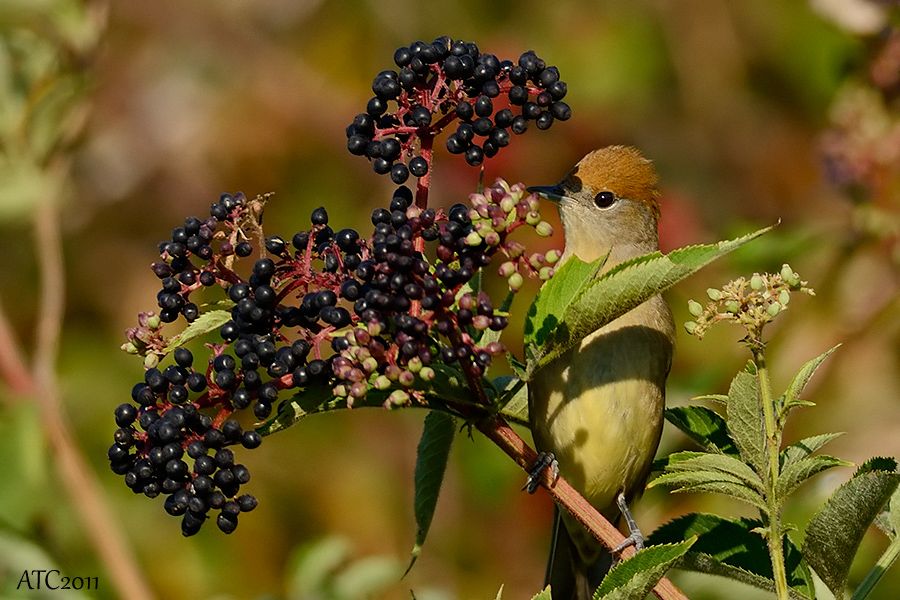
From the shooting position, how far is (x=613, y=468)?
177 inches

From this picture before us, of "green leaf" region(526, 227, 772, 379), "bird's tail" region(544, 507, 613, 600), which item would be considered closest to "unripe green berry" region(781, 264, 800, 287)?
"green leaf" region(526, 227, 772, 379)

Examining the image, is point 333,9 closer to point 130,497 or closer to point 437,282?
point 130,497

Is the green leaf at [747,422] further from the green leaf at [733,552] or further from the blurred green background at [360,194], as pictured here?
the blurred green background at [360,194]

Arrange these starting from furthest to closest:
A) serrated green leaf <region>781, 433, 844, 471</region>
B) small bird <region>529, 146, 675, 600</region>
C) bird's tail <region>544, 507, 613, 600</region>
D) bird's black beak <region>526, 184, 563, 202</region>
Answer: bird's black beak <region>526, 184, 563, 202</region>
bird's tail <region>544, 507, 613, 600</region>
small bird <region>529, 146, 675, 600</region>
serrated green leaf <region>781, 433, 844, 471</region>

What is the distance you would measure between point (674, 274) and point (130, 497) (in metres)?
4.34

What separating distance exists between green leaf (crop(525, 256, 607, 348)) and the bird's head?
2.52 meters

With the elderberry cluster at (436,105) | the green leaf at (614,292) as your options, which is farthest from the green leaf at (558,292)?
the elderberry cluster at (436,105)

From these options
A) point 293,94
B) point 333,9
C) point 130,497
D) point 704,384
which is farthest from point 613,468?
point 333,9

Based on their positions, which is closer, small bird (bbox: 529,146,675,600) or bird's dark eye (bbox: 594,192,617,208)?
small bird (bbox: 529,146,675,600)

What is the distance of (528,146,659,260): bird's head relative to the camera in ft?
16.7

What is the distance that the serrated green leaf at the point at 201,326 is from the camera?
253 centimetres

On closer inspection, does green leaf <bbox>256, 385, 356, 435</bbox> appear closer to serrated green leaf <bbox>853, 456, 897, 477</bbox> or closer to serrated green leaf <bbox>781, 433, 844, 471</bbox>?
serrated green leaf <bbox>781, 433, 844, 471</bbox>

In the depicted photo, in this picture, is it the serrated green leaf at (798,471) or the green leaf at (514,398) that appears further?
the green leaf at (514,398)

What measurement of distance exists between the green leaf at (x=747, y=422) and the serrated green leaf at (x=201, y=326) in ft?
3.41
